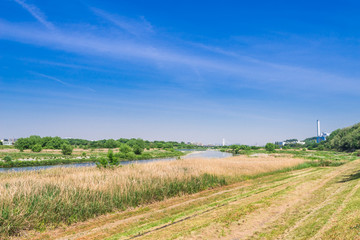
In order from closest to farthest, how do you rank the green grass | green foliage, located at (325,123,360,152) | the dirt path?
1. the dirt path
2. the green grass
3. green foliage, located at (325,123,360,152)

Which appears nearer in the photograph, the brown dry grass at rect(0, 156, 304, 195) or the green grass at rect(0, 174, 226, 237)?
the green grass at rect(0, 174, 226, 237)

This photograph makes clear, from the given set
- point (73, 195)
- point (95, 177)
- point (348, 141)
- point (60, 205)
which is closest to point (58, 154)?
point (95, 177)

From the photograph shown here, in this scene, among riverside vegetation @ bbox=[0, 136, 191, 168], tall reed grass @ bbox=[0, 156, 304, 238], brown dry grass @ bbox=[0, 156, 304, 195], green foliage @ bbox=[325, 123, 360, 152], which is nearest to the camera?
tall reed grass @ bbox=[0, 156, 304, 238]

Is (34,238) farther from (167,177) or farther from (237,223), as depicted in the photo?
(167,177)

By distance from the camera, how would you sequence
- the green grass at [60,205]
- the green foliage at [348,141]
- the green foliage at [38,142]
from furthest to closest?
1. the green foliage at [38,142]
2. the green foliage at [348,141]
3. the green grass at [60,205]

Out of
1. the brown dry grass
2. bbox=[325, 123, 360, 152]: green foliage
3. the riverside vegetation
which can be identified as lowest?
the riverside vegetation

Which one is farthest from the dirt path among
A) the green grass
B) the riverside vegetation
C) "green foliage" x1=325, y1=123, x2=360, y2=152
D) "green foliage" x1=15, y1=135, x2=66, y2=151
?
"green foliage" x1=15, y1=135, x2=66, y2=151

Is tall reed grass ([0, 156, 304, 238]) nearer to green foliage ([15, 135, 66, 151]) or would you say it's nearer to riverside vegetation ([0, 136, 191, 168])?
riverside vegetation ([0, 136, 191, 168])

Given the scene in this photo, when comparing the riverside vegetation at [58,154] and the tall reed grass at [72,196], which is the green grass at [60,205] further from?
the riverside vegetation at [58,154]

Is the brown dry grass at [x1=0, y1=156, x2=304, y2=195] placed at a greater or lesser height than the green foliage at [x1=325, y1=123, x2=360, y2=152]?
lesser

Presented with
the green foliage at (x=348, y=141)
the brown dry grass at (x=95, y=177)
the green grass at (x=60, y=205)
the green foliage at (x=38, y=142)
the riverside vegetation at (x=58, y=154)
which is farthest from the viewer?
the green foliage at (x=38, y=142)

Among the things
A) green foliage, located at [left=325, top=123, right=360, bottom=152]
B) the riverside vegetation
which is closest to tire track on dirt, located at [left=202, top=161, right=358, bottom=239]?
the riverside vegetation

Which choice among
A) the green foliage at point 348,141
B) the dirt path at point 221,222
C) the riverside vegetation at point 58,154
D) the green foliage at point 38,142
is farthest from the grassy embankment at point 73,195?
the green foliage at point 38,142

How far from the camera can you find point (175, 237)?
6.35 meters
